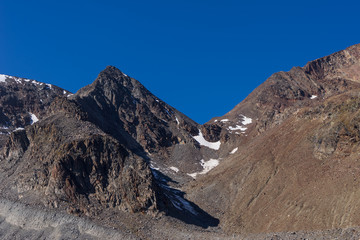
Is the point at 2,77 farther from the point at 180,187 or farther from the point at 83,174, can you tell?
the point at 180,187

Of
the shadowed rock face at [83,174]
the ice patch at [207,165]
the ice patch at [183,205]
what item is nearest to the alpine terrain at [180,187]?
the shadowed rock face at [83,174]

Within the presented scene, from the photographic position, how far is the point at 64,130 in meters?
99.4

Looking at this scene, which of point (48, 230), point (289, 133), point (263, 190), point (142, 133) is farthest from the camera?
point (142, 133)

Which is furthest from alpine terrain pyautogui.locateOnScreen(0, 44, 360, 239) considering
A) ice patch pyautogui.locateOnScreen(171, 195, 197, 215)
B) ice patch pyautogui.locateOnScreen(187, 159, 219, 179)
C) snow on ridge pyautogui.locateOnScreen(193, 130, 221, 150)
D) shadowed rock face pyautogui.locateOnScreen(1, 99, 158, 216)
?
snow on ridge pyautogui.locateOnScreen(193, 130, 221, 150)

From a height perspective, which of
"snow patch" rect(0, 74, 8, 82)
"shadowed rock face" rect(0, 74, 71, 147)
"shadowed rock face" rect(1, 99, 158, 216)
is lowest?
"shadowed rock face" rect(1, 99, 158, 216)

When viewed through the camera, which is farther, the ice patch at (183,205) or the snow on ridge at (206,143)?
the snow on ridge at (206,143)

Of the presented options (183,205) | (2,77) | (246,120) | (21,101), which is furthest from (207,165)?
(2,77)

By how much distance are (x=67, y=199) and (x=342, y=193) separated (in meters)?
56.9

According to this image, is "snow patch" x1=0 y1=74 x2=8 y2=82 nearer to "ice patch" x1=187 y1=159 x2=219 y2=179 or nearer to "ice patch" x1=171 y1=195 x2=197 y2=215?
"ice patch" x1=187 y1=159 x2=219 y2=179

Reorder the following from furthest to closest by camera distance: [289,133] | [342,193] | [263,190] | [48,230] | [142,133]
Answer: [142,133] → [289,133] → [263,190] → [48,230] → [342,193]

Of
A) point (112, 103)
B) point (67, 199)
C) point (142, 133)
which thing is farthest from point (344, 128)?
point (112, 103)

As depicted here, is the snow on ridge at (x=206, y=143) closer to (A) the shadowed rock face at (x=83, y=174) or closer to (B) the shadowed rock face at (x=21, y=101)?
(A) the shadowed rock face at (x=83, y=174)

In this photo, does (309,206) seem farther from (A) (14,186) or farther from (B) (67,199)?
(A) (14,186)

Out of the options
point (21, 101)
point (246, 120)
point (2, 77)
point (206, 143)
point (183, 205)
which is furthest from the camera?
point (2, 77)
